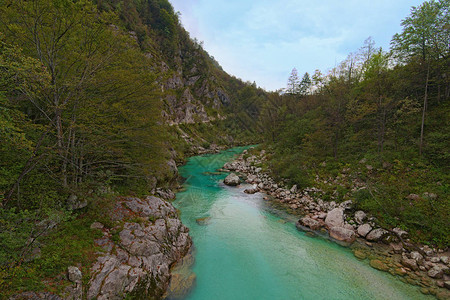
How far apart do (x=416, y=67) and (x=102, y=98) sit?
24693 millimetres

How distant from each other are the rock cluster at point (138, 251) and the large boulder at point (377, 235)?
10.7 meters

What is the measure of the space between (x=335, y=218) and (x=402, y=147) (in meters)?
9.27

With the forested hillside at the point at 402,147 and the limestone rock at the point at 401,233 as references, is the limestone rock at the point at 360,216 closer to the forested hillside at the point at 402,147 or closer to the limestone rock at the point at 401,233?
the forested hillside at the point at 402,147

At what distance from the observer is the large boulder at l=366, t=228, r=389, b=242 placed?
10.7 metres

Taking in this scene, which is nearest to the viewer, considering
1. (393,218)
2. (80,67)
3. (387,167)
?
(80,67)

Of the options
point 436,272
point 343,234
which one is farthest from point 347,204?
point 436,272

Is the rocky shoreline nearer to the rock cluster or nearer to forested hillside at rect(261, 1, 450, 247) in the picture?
forested hillside at rect(261, 1, 450, 247)

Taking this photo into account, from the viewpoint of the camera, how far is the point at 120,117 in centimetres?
1023

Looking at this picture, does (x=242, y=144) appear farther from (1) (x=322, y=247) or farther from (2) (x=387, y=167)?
(1) (x=322, y=247)

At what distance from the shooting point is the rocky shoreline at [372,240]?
8102 millimetres

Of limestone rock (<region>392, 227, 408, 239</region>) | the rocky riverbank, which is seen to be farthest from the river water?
limestone rock (<region>392, 227, 408, 239</region>)

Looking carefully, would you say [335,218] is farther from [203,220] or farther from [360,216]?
[203,220]

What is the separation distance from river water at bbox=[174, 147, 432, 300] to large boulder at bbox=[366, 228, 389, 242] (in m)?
1.96

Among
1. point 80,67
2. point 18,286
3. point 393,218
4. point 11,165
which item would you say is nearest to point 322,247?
point 393,218
